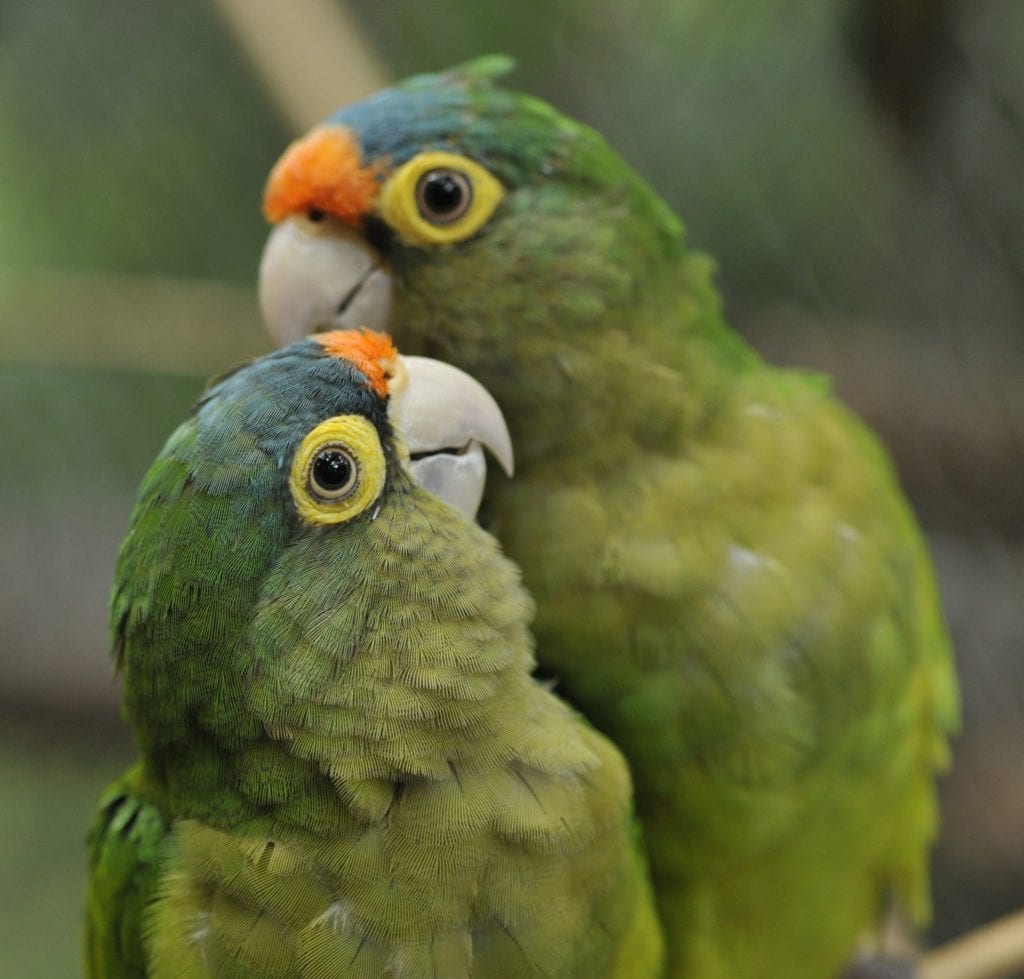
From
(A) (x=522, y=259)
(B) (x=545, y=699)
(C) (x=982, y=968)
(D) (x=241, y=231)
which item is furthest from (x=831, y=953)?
(D) (x=241, y=231)

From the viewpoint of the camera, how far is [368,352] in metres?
0.94

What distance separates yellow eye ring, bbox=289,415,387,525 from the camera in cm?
87

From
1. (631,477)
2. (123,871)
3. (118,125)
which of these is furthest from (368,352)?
(118,125)

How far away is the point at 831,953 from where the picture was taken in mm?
1367

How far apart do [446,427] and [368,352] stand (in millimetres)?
90

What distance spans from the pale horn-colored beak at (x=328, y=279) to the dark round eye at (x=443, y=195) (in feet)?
Result: 0.24

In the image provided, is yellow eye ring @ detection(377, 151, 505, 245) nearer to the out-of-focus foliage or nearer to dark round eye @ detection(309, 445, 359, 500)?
dark round eye @ detection(309, 445, 359, 500)

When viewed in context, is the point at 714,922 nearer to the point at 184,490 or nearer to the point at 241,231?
the point at 184,490

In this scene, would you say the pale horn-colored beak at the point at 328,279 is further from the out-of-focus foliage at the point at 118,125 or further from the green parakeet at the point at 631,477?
the out-of-focus foliage at the point at 118,125

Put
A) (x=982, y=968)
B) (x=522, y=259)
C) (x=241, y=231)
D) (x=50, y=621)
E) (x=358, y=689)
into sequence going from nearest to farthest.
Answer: (x=358, y=689), (x=522, y=259), (x=982, y=968), (x=50, y=621), (x=241, y=231)

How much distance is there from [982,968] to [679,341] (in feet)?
2.68

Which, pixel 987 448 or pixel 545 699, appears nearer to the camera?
pixel 545 699

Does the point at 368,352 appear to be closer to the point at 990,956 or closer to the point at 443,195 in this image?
the point at 443,195

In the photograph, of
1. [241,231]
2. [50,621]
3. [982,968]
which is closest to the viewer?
[982,968]
